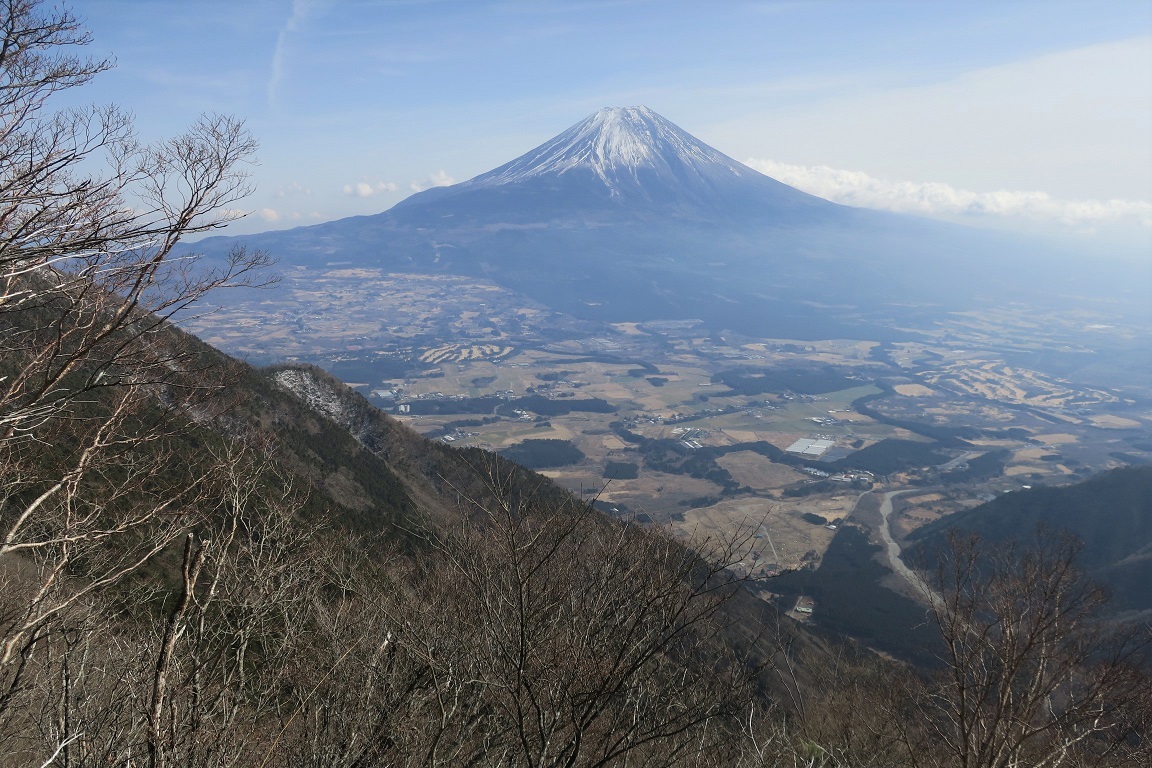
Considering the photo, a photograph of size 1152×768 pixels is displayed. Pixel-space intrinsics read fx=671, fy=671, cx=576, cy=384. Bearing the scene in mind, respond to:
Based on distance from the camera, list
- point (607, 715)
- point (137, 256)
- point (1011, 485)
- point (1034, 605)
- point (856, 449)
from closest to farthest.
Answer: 1. point (137, 256)
2. point (607, 715)
3. point (1034, 605)
4. point (1011, 485)
5. point (856, 449)

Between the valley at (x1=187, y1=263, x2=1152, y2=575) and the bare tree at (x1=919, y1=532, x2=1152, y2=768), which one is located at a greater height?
the bare tree at (x1=919, y1=532, x2=1152, y2=768)

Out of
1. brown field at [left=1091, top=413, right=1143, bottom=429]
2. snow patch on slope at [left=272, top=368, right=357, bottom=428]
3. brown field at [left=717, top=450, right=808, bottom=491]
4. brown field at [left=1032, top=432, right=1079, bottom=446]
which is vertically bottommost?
brown field at [left=1091, top=413, right=1143, bottom=429]

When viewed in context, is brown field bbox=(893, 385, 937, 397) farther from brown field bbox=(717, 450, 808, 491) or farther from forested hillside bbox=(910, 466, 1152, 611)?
forested hillside bbox=(910, 466, 1152, 611)

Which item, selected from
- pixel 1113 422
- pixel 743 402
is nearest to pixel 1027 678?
pixel 743 402

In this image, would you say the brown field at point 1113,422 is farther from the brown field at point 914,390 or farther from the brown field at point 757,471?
the brown field at point 757,471

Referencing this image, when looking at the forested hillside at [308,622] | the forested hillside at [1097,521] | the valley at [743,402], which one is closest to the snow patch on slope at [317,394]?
the valley at [743,402]

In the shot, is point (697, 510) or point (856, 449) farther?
point (856, 449)

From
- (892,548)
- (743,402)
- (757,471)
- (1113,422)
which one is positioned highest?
(892,548)

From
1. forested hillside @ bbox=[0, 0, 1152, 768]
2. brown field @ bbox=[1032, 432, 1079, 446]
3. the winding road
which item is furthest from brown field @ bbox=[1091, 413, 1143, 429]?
forested hillside @ bbox=[0, 0, 1152, 768]

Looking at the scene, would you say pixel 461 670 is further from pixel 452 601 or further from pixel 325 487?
pixel 325 487

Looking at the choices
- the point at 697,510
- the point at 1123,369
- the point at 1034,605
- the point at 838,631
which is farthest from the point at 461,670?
the point at 1123,369

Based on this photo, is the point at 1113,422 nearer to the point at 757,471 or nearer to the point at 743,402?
the point at 743,402
